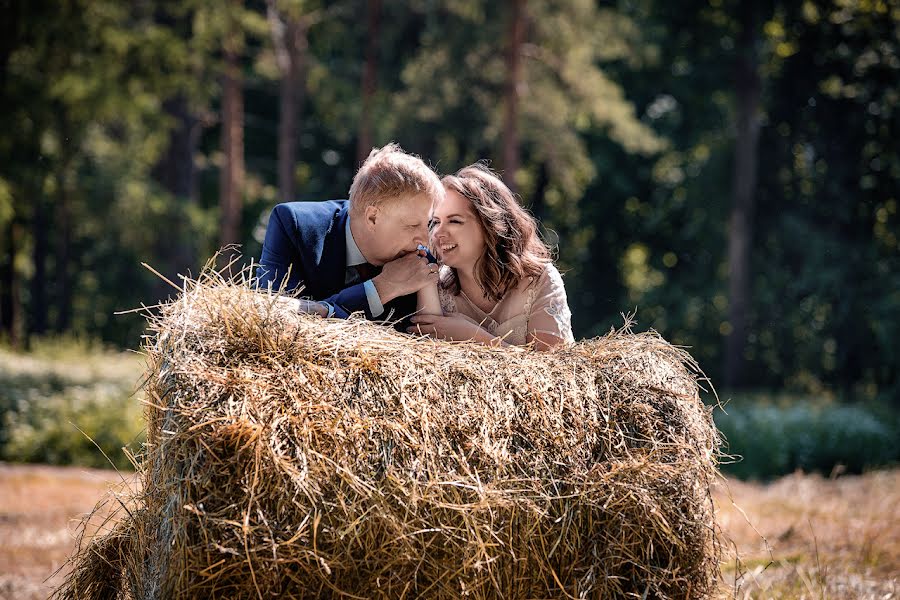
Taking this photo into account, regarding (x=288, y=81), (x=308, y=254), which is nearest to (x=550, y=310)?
(x=308, y=254)

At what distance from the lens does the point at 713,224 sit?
837 inches

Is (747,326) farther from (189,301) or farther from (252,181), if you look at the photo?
(189,301)

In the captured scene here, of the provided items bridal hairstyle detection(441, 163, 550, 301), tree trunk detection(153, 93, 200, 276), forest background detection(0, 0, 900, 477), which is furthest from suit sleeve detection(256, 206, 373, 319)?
tree trunk detection(153, 93, 200, 276)

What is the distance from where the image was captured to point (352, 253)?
4.14 m

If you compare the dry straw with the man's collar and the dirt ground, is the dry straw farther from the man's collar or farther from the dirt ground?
the man's collar

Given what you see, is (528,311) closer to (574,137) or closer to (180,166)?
(574,137)

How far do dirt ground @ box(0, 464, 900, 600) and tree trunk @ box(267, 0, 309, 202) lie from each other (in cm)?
835

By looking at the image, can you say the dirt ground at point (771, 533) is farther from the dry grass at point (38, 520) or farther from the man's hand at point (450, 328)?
the man's hand at point (450, 328)

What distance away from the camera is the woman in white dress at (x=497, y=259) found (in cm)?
411

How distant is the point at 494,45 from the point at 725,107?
752 cm

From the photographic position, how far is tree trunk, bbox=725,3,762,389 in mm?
18938

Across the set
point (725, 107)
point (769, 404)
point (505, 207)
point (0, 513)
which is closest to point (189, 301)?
point (505, 207)

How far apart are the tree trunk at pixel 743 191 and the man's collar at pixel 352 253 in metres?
16.1

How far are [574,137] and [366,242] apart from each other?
16.0 metres
